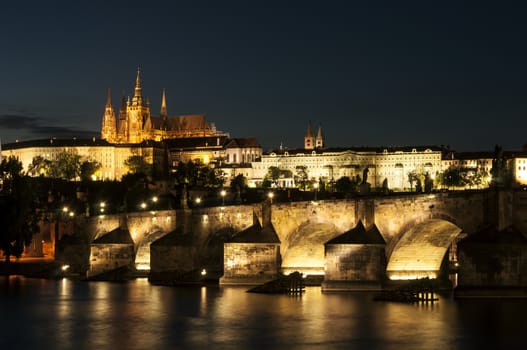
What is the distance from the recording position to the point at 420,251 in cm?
5072

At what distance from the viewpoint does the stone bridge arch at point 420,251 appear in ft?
162

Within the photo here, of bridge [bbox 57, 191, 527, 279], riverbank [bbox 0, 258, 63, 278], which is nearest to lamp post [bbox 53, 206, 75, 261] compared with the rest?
riverbank [bbox 0, 258, 63, 278]

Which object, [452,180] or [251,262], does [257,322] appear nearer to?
[251,262]

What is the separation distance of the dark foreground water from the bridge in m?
3.58

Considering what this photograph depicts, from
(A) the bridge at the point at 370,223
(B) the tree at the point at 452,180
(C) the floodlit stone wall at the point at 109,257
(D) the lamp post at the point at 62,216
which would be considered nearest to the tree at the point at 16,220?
(D) the lamp post at the point at 62,216

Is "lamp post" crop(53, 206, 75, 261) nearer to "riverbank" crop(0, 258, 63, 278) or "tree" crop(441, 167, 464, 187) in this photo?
"riverbank" crop(0, 258, 63, 278)

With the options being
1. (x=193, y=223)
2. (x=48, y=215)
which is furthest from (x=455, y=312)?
(x=48, y=215)

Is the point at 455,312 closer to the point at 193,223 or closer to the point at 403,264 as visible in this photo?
the point at 403,264

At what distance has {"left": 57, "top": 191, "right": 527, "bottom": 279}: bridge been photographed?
4562 centimetres

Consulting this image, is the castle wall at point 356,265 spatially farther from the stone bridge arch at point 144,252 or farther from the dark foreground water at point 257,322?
the stone bridge arch at point 144,252

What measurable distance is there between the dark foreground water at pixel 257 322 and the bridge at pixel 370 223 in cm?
358

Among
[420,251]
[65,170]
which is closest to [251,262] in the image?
[420,251]

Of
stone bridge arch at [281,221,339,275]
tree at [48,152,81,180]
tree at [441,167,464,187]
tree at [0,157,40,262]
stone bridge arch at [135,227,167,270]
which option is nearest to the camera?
stone bridge arch at [281,221,339,275]

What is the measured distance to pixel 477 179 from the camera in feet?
548
